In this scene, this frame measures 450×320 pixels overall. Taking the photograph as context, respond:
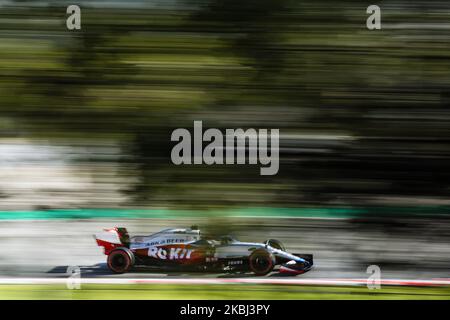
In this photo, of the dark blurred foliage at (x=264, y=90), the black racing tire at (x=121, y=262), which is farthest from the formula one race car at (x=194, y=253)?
the dark blurred foliage at (x=264, y=90)

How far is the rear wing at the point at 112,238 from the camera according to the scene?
2089mm

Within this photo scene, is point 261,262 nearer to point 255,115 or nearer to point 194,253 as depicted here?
point 194,253

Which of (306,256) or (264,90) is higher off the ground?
(264,90)

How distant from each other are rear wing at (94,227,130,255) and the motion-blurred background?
4cm

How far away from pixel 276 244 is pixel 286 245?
5 cm

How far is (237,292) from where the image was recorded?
6.89 ft

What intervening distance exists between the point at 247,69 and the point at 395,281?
3.96 feet

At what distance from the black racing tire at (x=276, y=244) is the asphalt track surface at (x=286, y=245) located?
0.06 ft

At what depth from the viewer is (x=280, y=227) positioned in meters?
2.07

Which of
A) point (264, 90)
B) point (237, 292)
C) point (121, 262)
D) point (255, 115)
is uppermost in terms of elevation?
point (264, 90)

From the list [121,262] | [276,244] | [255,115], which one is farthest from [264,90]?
[121,262]

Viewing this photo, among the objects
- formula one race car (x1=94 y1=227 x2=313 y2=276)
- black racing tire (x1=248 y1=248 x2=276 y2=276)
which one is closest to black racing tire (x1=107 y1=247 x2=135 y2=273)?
formula one race car (x1=94 y1=227 x2=313 y2=276)

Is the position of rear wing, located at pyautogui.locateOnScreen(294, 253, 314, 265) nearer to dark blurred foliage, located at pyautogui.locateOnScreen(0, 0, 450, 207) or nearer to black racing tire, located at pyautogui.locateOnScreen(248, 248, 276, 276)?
black racing tire, located at pyautogui.locateOnScreen(248, 248, 276, 276)

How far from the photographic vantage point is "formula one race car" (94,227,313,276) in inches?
81.4
